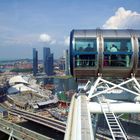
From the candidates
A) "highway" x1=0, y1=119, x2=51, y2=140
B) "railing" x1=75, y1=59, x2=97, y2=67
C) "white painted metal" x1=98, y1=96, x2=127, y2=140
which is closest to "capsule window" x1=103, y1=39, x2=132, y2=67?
"railing" x1=75, y1=59, x2=97, y2=67

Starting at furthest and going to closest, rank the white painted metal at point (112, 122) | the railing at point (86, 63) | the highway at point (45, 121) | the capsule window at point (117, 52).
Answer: the highway at point (45, 121) → the railing at point (86, 63) → the capsule window at point (117, 52) → the white painted metal at point (112, 122)

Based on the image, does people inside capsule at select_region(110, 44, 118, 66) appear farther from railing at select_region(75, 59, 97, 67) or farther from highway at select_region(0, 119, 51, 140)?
highway at select_region(0, 119, 51, 140)

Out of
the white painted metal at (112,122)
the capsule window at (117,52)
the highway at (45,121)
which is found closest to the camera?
the white painted metal at (112,122)

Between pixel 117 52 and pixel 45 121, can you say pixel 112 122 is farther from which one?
pixel 45 121

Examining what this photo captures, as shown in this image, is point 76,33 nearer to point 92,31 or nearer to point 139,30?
point 92,31

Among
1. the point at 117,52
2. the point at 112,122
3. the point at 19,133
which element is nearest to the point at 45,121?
the point at 19,133

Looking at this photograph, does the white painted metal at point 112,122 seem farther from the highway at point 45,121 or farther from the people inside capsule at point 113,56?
the highway at point 45,121

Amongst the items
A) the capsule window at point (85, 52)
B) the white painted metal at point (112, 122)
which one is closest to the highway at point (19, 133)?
the capsule window at point (85, 52)
